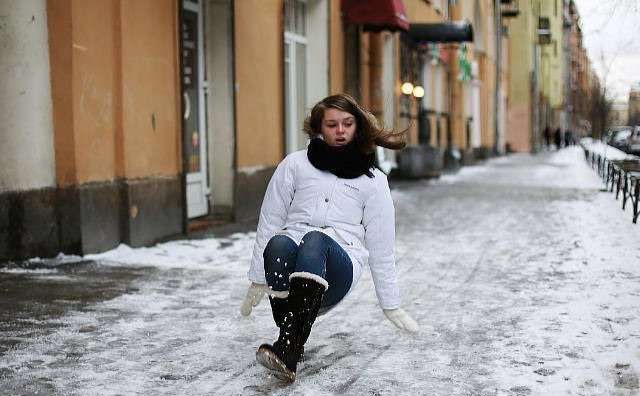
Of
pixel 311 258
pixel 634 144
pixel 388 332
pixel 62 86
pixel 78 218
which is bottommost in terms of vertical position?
pixel 388 332

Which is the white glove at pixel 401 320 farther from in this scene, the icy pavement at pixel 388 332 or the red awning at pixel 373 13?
the red awning at pixel 373 13

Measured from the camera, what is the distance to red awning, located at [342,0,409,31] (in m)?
17.0

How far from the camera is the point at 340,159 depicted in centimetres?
459

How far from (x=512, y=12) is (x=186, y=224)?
35.3m

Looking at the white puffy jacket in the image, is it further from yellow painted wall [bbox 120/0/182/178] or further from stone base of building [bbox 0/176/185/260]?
yellow painted wall [bbox 120/0/182/178]

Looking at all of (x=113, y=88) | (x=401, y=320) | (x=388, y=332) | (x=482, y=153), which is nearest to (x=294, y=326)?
(x=401, y=320)

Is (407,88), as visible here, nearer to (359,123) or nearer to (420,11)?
(420,11)

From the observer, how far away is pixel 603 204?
15.4m

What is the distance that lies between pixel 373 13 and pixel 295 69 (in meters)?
2.48

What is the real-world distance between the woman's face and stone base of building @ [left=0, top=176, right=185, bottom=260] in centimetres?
437

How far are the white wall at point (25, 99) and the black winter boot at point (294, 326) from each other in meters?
4.50

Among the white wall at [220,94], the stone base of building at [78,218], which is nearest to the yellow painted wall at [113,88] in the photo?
the stone base of building at [78,218]

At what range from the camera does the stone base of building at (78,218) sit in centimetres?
804

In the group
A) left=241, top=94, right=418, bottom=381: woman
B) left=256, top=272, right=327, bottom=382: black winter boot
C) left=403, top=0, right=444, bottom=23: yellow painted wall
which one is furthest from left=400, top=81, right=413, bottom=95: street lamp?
left=256, top=272, right=327, bottom=382: black winter boot
